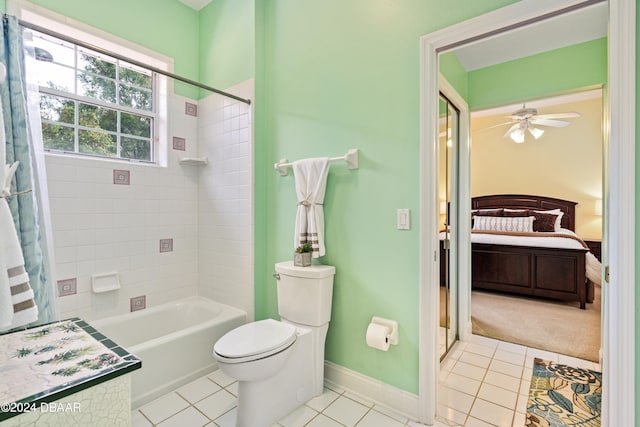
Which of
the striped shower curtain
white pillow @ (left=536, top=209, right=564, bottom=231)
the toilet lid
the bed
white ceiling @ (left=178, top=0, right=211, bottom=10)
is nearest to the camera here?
the striped shower curtain

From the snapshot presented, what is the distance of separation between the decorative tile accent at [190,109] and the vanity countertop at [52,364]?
1989 mm

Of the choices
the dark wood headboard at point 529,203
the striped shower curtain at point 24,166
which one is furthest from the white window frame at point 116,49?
the dark wood headboard at point 529,203

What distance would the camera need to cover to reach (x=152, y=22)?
253 centimetres

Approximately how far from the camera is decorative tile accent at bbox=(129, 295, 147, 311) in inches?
94.8

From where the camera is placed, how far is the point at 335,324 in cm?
207

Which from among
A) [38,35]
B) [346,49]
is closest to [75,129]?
[38,35]

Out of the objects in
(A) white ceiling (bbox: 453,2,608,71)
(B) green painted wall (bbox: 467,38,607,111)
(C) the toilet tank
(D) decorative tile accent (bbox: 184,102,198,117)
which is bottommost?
(C) the toilet tank

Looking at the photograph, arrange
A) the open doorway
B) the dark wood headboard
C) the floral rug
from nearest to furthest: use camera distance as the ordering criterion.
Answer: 1. the floral rug
2. the open doorway
3. the dark wood headboard

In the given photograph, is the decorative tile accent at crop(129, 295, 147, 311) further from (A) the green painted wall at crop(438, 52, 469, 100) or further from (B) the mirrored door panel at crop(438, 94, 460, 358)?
(A) the green painted wall at crop(438, 52, 469, 100)

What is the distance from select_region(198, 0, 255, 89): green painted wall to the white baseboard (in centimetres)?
219

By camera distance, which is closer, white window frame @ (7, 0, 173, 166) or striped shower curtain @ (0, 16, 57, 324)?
striped shower curtain @ (0, 16, 57, 324)

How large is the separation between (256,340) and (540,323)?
2.94 metres

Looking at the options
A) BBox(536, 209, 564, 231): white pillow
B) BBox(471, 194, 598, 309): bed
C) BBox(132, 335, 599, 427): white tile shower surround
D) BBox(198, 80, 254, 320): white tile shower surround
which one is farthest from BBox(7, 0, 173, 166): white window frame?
BBox(536, 209, 564, 231): white pillow

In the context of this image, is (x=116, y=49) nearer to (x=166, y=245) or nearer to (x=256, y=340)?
(x=166, y=245)
